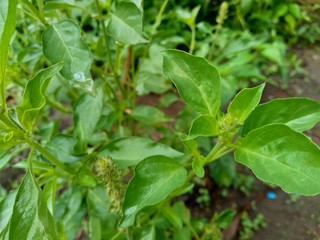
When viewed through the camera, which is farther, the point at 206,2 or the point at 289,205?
the point at 206,2

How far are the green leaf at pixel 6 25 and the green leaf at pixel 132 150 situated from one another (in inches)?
10.1

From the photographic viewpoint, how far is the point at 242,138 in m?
0.65

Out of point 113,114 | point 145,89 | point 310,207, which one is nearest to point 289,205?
point 310,207

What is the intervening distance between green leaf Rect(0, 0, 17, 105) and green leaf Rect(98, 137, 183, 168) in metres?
0.26

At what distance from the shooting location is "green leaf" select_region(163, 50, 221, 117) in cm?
63

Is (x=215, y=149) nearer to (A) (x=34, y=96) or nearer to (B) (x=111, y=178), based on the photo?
(B) (x=111, y=178)

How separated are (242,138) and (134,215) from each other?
228 mm

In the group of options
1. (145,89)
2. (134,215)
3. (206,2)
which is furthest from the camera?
(206,2)

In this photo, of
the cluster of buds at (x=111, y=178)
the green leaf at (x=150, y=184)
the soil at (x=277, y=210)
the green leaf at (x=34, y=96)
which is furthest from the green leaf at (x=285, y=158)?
the soil at (x=277, y=210)

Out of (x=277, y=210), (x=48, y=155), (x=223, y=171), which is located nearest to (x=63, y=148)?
(x=48, y=155)

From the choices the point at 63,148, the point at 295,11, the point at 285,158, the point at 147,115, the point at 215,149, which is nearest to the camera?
the point at 285,158

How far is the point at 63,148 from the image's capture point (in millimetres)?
818

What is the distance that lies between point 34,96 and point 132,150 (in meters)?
0.23

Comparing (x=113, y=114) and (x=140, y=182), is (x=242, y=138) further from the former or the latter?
(x=113, y=114)
